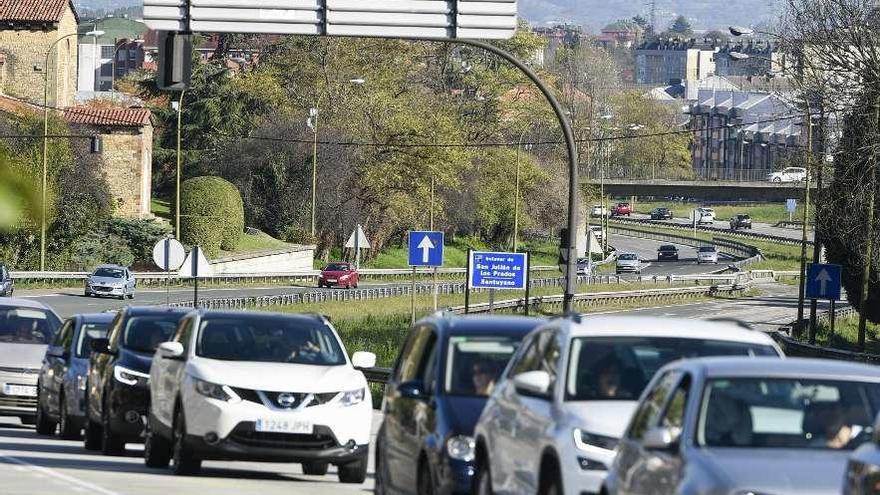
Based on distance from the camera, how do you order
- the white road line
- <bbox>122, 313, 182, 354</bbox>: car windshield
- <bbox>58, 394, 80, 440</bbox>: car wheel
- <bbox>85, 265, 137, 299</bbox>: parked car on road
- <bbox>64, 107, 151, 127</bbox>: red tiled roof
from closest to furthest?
the white road line → <bbox>122, 313, 182, 354</bbox>: car windshield → <bbox>58, 394, 80, 440</bbox>: car wheel → <bbox>85, 265, 137, 299</bbox>: parked car on road → <bbox>64, 107, 151, 127</bbox>: red tiled roof

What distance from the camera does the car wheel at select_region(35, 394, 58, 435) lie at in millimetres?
25859

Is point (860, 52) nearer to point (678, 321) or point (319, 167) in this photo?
point (678, 321)

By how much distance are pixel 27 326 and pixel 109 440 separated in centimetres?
632

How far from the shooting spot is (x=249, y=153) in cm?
10488

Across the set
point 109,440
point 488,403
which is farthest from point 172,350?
point 488,403

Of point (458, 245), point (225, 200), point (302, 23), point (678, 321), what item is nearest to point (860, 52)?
point (302, 23)

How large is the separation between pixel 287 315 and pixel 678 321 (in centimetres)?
683

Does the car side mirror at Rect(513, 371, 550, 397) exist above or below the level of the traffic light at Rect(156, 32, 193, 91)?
below

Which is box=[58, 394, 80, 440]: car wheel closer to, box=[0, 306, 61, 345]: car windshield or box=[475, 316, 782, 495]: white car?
box=[0, 306, 61, 345]: car windshield

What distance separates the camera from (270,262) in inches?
3743

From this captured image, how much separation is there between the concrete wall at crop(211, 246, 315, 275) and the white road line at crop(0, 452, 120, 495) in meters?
68.1

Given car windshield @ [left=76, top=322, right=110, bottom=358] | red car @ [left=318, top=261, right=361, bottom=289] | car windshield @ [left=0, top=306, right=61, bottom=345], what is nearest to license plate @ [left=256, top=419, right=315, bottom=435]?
car windshield @ [left=76, top=322, right=110, bottom=358]

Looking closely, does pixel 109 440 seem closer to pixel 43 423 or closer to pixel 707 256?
pixel 43 423

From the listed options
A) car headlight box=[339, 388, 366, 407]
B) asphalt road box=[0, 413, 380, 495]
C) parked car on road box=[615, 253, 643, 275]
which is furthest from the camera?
parked car on road box=[615, 253, 643, 275]
